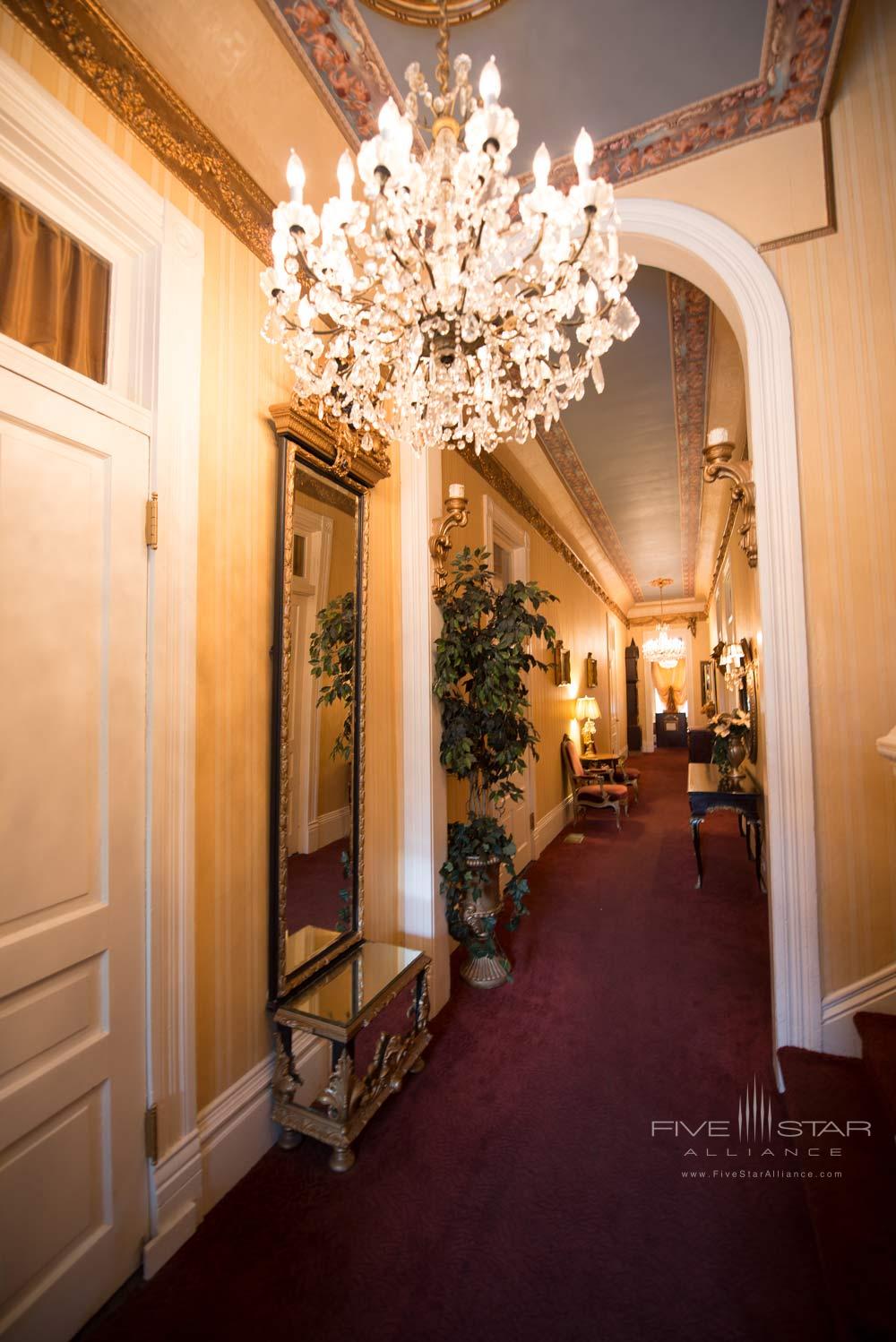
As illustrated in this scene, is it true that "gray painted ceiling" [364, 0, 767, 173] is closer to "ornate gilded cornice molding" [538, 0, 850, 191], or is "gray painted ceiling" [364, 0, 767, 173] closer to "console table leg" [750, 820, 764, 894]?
"ornate gilded cornice molding" [538, 0, 850, 191]

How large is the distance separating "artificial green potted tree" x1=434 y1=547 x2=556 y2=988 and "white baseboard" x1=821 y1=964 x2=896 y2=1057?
144 cm

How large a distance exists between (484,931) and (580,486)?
4402 millimetres

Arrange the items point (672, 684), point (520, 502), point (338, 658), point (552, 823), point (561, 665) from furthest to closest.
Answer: point (672, 684)
point (561, 665)
point (552, 823)
point (520, 502)
point (338, 658)

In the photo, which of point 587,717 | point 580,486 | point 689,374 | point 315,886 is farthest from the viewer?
point 587,717

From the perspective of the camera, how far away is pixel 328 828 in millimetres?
2178

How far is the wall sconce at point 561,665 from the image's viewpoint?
620 cm

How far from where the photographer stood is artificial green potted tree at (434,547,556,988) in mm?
2801

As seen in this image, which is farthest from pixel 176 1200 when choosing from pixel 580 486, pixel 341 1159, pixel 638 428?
pixel 580 486

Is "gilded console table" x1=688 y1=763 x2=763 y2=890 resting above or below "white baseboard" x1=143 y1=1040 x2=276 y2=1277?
above

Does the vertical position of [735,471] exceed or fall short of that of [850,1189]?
it exceeds it

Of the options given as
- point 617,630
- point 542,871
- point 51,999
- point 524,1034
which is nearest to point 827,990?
point 524,1034

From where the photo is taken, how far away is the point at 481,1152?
72.9 inches

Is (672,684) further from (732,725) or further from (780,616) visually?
(780,616)
